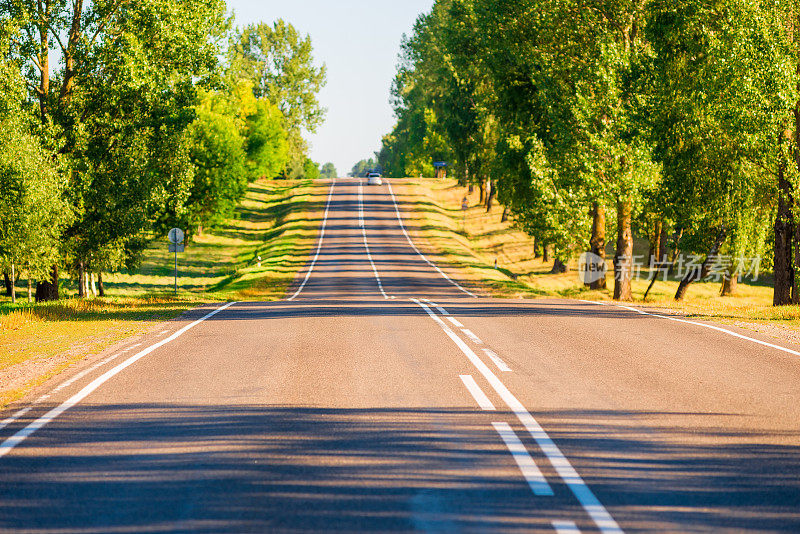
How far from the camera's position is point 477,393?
8.75 meters

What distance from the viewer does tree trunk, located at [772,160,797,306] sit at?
2298 centimetres

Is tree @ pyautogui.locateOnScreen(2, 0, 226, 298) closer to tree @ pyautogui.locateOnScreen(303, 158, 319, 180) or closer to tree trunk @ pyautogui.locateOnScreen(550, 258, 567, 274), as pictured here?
tree trunk @ pyautogui.locateOnScreen(550, 258, 567, 274)

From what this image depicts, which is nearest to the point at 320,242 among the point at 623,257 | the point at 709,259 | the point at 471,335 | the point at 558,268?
the point at 558,268

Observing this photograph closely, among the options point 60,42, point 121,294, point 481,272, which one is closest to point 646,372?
point 60,42

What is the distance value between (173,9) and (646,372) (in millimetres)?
21035

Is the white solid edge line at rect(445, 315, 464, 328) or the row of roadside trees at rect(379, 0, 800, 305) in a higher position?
the row of roadside trees at rect(379, 0, 800, 305)

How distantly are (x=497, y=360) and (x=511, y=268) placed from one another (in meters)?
43.6

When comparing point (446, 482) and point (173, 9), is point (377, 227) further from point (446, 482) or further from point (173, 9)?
point (446, 482)

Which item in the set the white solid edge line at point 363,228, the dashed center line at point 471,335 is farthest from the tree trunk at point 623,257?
the dashed center line at point 471,335

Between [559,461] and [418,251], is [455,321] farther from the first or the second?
[418,251]

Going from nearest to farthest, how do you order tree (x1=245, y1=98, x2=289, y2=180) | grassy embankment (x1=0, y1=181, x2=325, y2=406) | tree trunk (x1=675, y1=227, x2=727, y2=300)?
grassy embankment (x1=0, y1=181, x2=325, y2=406) < tree trunk (x1=675, y1=227, x2=727, y2=300) < tree (x1=245, y1=98, x2=289, y2=180)

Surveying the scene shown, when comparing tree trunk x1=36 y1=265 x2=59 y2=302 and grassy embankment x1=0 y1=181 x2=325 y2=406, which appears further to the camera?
tree trunk x1=36 y1=265 x2=59 y2=302

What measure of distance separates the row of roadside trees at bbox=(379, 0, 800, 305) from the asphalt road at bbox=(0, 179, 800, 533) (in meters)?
10.1

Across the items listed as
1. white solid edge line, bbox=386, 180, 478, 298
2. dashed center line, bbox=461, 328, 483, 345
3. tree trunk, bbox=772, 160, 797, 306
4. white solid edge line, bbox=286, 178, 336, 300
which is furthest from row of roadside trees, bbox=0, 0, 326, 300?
tree trunk, bbox=772, 160, 797, 306
